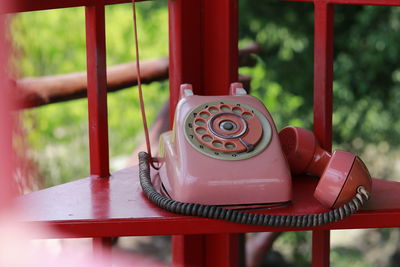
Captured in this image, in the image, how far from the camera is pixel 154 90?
438cm

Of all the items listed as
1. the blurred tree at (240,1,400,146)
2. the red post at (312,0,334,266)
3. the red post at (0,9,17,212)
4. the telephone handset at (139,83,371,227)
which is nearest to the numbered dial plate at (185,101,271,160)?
the telephone handset at (139,83,371,227)

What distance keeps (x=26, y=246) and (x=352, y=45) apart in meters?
3.77

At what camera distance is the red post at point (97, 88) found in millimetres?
1037

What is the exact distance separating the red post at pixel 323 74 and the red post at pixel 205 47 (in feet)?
0.41

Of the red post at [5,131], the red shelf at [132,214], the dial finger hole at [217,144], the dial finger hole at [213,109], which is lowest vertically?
the red shelf at [132,214]

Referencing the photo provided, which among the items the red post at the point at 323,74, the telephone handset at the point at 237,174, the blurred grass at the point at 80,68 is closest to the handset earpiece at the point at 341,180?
the telephone handset at the point at 237,174

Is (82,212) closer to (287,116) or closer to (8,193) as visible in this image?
(8,193)

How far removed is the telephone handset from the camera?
784 millimetres

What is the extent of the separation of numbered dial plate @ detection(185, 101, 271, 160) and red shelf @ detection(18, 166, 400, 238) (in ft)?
0.27

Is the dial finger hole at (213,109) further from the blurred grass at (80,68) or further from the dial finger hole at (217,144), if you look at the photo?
the blurred grass at (80,68)

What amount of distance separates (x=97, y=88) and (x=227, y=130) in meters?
0.27

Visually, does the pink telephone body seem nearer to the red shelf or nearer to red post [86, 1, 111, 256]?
the red shelf

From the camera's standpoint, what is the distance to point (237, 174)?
0.81 metres

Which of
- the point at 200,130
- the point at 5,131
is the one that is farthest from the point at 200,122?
the point at 5,131
